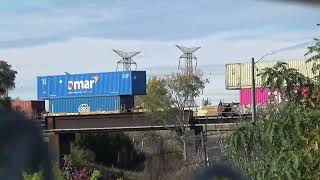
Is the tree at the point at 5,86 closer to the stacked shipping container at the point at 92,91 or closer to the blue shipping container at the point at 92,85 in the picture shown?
the stacked shipping container at the point at 92,91

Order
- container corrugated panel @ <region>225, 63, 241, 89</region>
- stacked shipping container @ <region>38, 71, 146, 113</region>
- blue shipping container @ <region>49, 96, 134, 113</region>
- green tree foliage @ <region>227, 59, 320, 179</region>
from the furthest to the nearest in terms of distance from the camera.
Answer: container corrugated panel @ <region>225, 63, 241, 89</region>
stacked shipping container @ <region>38, 71, 146, 113</region>
blue shipping container @ <region>49, 96, 134, 113</region>
green tree foliage @ <region>227, 59, 320, 179</region>

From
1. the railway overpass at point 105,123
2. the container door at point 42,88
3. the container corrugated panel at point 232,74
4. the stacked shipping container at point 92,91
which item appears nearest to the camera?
the railway overpass at point 105,123

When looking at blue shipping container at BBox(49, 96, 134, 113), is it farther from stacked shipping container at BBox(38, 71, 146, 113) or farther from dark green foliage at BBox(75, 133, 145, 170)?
dark green foliage at BBox(75, 133, 145, 170)

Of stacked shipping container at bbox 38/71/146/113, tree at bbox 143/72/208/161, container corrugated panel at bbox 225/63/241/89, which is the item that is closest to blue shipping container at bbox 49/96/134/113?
stacked shipping container at bbox 38/71/146/113

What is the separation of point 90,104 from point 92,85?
2465 millimetres

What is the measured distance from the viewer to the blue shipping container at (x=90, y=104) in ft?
221

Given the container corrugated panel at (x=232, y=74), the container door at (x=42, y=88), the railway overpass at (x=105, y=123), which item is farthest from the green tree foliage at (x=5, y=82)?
the container corrugated panel at (x=232, y=74)

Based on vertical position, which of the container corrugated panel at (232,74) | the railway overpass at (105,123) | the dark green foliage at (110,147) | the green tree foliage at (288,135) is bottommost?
the dark green foliage at (110,147)

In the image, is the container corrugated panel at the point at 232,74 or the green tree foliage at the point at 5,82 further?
the container corrugated panel at the point at 232,74

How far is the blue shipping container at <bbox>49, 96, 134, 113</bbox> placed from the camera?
221 feet

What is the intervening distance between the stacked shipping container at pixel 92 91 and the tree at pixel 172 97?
3.77m

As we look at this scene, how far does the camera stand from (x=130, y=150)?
A: 199ft

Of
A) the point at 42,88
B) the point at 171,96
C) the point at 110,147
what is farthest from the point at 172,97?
the point at 42,88

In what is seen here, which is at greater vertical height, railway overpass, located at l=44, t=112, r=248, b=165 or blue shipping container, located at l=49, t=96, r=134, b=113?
blue shipping container, located at l=49, t=96, r=134, b=113
